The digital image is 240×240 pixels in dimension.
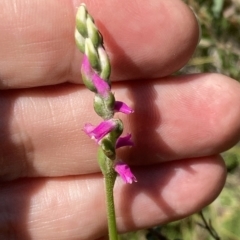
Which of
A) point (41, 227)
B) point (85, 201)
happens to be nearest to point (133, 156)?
point (85, 201)

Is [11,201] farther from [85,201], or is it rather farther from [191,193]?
[191,193]

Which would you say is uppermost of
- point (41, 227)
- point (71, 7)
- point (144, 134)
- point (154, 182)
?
point (71, 7)

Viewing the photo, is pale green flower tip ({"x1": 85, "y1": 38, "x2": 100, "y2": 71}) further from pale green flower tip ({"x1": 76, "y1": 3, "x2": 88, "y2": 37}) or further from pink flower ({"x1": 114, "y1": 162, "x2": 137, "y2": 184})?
pink flower ({"x1": 114, "y1": 162, "x2": 137, "y2": 184})

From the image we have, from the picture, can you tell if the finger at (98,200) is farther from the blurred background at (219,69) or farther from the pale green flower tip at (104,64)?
the pale green flower tip at (104,64)

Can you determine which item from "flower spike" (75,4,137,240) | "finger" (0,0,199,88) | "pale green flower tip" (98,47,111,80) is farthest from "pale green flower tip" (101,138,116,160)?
"finger" (0,0,199,88)

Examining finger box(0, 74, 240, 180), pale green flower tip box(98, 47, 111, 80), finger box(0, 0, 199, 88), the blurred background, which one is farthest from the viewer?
the blurred background
